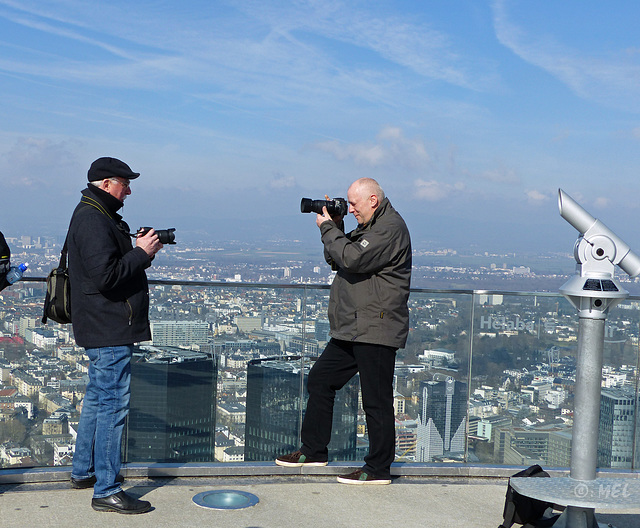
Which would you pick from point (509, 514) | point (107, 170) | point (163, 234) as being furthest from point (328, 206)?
point (509, 514)

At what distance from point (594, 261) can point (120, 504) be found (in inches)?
106

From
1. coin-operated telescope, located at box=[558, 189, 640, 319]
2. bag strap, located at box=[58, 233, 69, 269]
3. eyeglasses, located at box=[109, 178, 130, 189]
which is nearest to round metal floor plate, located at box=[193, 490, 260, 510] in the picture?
bag strap, located at box=[58, 233, 69, 269]

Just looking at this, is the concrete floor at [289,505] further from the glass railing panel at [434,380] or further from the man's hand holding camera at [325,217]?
the man's hand holding camera at [325,217]

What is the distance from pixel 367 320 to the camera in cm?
433

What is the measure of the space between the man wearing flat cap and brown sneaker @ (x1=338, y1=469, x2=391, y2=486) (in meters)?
1.24

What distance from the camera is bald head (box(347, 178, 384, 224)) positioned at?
4.43 m

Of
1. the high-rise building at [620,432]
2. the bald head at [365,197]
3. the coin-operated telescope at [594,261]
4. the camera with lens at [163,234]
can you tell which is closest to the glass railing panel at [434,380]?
the bald head at [365,197]

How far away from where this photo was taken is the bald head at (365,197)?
4434 millimetres

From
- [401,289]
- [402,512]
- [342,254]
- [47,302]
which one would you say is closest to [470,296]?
[401,289]

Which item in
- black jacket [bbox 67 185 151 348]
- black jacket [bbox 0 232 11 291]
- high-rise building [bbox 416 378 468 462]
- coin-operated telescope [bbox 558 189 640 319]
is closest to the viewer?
coin-operated telescope [bbox 558 189 640 319]

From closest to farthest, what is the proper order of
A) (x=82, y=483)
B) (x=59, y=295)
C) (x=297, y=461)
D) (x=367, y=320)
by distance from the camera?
(x=59, y=295)
(x=82, y=483)
(x=367, y=320)
(x=297, y=461)

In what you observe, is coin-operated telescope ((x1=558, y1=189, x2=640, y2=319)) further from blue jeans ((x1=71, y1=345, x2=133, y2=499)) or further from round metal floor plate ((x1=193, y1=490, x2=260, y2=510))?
blue jeans ((x1=71, y1=345, x2=133, y2=499))

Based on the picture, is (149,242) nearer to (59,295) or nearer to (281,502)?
(59,295)

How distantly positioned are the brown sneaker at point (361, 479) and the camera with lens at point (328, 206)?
1620mm
